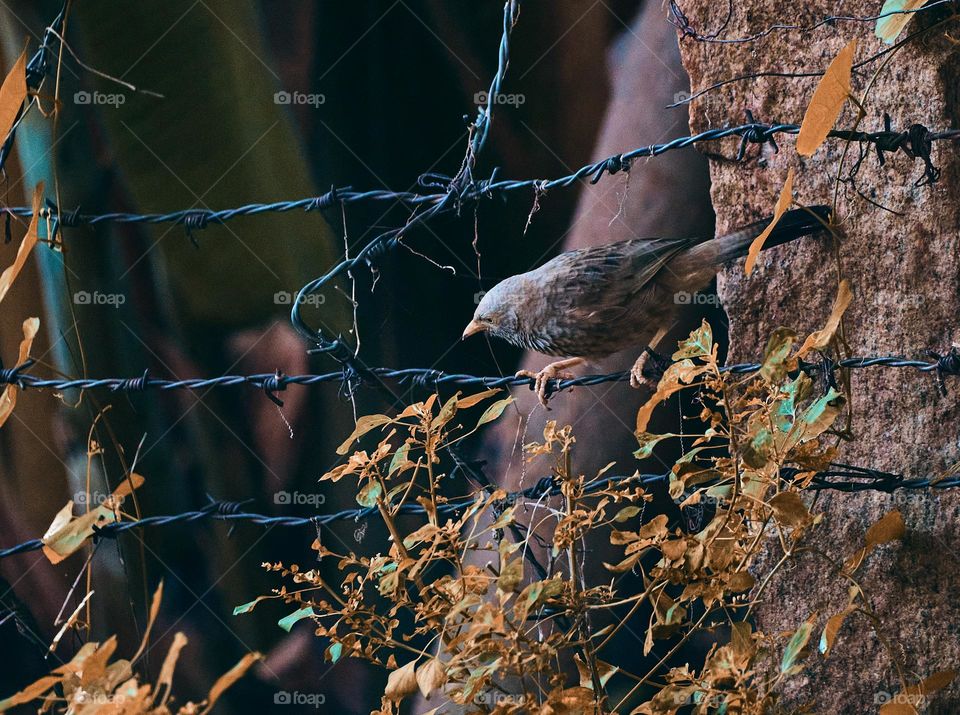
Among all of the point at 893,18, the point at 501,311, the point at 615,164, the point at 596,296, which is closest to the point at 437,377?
the point at 501,311

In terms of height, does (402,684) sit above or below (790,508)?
below

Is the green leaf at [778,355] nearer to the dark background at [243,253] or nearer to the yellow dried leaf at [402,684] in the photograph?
the yellow dried leaf at [402,684]

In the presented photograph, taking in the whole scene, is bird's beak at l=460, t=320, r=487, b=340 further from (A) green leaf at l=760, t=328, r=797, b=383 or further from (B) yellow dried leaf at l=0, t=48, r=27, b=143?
(B) yellow dried leaf at l=0, t=48, r=27, b=143

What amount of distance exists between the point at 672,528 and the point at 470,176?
26.1 inches

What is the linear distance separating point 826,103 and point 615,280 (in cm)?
44

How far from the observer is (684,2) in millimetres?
1154

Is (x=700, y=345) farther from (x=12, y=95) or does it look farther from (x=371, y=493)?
(x=12, y=95)

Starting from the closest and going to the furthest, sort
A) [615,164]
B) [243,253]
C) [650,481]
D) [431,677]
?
[431,677] < [615,164] < [650,481] < [243,253]

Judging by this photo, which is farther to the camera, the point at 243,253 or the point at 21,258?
the point at 243,253

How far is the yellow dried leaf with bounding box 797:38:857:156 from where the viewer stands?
2.36ft

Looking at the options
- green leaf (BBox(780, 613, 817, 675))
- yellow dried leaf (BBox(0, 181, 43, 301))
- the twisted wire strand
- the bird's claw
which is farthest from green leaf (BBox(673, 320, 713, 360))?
yellow dried leaf (BBox(0, 181, 43, 301))

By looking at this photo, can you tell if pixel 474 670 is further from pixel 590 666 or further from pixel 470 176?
pixel 470 176

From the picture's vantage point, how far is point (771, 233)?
1.05 meters

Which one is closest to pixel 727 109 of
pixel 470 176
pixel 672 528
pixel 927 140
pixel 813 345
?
pixel 927 140
